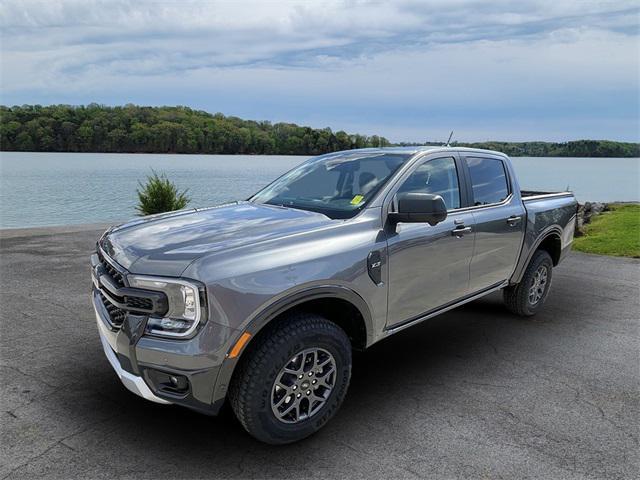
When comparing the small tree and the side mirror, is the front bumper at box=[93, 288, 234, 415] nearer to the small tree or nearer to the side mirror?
the side mirror

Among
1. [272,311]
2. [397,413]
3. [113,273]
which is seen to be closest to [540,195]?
[397,413]

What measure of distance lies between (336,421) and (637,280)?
249 inches

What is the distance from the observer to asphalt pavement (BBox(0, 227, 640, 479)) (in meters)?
2.80

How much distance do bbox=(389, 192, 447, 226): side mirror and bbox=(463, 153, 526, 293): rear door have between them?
45.2 inches

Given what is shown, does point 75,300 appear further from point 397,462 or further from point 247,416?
point 397,462

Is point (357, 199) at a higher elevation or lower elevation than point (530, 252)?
higher

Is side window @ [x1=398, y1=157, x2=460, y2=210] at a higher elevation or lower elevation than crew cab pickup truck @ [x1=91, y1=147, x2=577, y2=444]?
higher

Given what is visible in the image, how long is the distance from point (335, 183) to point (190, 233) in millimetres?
1399

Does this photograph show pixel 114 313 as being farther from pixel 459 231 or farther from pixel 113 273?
pixel 459 231

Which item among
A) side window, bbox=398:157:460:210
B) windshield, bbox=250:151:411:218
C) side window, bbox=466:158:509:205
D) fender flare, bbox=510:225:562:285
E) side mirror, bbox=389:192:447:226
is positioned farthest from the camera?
fender flare, bbox=510:225:562:285

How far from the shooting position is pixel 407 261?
3564mm

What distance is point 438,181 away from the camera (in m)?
4.17

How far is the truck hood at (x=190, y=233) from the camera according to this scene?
2.75m

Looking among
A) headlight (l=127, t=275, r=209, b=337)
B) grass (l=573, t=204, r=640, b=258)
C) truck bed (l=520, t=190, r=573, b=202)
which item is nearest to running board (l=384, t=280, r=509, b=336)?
truck bed (l=520, t=190, r=573, b=202)
